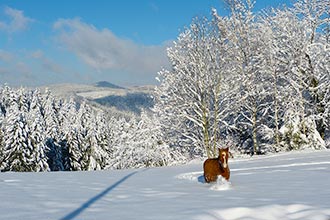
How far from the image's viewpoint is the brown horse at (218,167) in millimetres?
8633

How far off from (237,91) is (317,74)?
504 centimetres

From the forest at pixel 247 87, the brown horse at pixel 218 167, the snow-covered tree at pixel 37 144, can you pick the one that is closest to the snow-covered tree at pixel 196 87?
the forest at pixel 247 87

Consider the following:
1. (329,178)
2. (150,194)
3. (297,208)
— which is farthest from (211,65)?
(297,208)

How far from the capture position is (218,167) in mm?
8797

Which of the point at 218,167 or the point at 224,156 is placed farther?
the point at 218,167

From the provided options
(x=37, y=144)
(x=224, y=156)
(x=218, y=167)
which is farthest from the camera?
(x=37, y=144)

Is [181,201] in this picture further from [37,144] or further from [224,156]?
[37,144]

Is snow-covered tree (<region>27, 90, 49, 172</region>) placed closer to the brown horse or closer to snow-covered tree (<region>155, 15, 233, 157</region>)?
snow-covered tree (<region>155, 15, 233, 157</region>)

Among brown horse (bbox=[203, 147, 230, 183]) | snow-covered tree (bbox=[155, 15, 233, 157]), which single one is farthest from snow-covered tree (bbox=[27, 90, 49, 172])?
brown horse (bbox=[203, 147, 230, 183])

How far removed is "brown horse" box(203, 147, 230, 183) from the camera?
8633mm

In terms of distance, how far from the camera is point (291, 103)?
75.0 ft

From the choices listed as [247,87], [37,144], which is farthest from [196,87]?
[37,144]

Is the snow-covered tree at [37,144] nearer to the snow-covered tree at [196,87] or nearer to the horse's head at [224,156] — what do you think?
the snow-covered tree at [196,87]

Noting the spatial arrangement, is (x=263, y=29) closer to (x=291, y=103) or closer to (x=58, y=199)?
(x=291, y=103)
